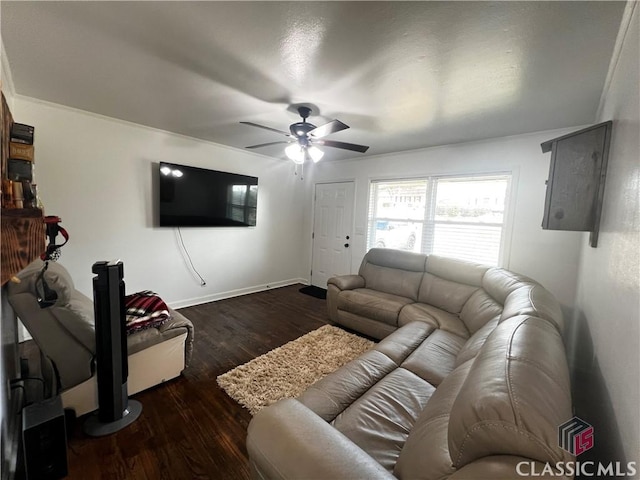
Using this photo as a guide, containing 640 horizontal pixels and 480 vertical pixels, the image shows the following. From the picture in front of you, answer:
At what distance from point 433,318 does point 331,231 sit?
262 centimetres

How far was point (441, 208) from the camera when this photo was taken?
362cm

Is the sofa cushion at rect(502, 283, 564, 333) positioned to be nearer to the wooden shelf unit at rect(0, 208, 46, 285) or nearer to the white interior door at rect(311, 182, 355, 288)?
the wooden shelf unit at rect(0, 208, 46, 285)

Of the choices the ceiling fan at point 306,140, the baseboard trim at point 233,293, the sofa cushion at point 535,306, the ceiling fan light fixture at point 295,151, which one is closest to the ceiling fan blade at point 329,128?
the ceiling fan at point 306,140

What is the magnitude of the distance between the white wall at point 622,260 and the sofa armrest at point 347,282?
2232 mm

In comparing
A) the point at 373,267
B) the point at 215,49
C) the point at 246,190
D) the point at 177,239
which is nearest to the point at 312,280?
the point at 373,267

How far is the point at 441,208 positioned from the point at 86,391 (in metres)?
4.03

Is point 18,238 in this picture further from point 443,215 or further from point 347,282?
point 443,215

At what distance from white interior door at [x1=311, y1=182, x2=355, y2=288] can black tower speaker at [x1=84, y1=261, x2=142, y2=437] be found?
346 cm

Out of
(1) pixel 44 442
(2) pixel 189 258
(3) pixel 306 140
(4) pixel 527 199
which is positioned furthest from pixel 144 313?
(4) pixel 527 199

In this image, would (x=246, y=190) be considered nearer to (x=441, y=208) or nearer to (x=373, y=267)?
(x=373, y=267)

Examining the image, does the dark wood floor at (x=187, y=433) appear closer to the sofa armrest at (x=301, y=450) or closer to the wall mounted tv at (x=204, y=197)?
the sofa armrest at (x=301, y=450)

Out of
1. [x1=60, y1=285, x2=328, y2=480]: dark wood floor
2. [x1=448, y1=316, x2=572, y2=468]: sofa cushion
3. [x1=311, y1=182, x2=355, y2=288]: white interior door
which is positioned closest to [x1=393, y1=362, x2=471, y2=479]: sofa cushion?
[x1=448, y1=316, x2=572, y2=468]: sofa cushion

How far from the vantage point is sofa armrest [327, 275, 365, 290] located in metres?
3.37

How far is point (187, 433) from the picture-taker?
1665mm
